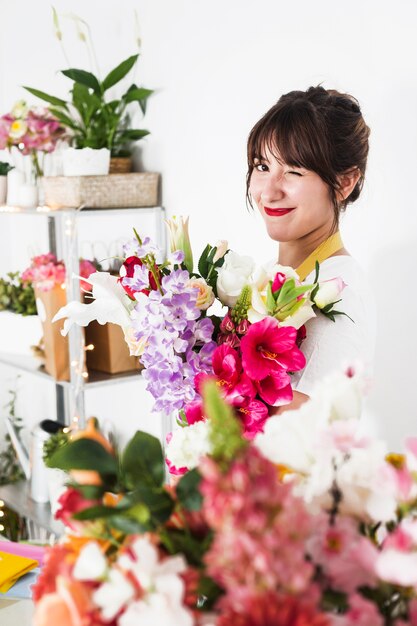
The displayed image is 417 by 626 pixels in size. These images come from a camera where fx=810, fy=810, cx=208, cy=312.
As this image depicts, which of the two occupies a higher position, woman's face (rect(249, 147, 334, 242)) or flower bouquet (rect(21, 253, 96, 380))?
woman's face (rect(249, 147, 334, 242))

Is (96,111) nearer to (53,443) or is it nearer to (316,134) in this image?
(53,443)

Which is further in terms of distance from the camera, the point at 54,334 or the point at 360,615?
the point at 54,334

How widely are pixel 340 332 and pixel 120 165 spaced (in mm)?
1617

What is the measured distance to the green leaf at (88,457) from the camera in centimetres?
53

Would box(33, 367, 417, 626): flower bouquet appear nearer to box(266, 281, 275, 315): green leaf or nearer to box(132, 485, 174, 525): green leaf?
box(132, 485, 174, 525): green leaf

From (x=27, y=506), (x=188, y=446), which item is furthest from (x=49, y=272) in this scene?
(x=188, y=446)

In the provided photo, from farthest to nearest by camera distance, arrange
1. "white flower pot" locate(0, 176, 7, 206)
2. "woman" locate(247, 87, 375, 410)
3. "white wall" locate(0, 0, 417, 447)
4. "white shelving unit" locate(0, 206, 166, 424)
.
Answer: "white flower pot" locate(0, 176, 7, 206) < "white shelving unit" locate(0, 206, 166, 424) < "white wall" locate(0, 0, 417, 447) < "woman" locate(247, 87, 375, 410)

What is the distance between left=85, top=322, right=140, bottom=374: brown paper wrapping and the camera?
2.60 metres

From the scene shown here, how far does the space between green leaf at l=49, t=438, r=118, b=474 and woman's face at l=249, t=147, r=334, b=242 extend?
3.42 feet

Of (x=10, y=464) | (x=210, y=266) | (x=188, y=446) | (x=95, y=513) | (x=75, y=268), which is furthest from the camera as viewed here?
(x=10, y=464)

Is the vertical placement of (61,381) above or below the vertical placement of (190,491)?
below

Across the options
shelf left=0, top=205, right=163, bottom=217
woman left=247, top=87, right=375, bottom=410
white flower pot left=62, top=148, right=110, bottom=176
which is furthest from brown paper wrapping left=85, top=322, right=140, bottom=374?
woman left=247, top=87, right=375, bottom=410

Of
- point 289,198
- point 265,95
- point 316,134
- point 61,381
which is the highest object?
point 265,95

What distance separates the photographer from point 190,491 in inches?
20.0
